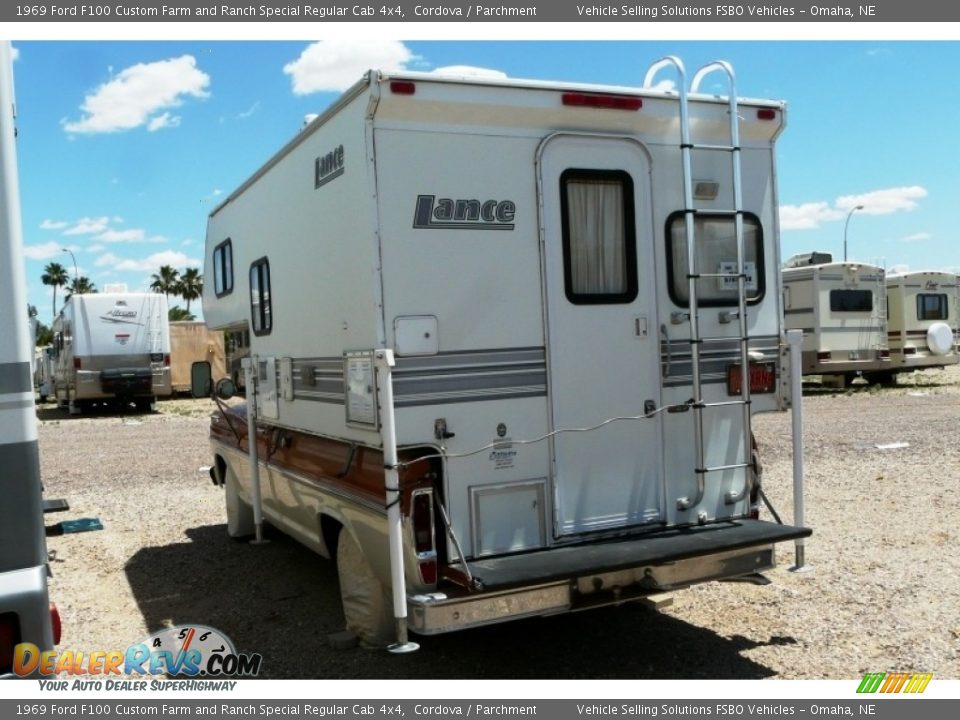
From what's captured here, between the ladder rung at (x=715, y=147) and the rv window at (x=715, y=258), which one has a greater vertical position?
the ladder rung at (x=715, y=147)

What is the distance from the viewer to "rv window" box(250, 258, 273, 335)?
614cm

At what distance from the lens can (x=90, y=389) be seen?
67.9ft

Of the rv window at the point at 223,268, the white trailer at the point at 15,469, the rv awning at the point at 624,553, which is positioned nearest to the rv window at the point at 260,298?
the rv window at the point at 223,268

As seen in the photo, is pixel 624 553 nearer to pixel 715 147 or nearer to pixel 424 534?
pixel 424 534

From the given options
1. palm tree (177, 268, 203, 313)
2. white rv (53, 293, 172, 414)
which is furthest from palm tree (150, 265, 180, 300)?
white rv (53, 293, 172, 414)

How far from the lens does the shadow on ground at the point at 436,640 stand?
460 centimetres

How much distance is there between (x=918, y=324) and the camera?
21469mm

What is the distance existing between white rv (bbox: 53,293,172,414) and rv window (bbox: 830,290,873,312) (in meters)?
15.0

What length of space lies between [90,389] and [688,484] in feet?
61.6

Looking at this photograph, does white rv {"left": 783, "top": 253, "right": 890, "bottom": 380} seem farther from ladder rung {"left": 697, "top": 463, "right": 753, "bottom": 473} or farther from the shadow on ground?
the shadow on ground

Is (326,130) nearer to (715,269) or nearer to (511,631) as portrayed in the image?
(715,269)

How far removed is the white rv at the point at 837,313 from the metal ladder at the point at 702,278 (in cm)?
1436

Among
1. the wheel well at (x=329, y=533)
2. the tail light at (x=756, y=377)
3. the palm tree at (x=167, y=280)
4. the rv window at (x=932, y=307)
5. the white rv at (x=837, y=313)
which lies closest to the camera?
the tail light at (x=756, y=377)

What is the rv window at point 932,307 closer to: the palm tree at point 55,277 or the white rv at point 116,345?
the white rv at point 116,345
